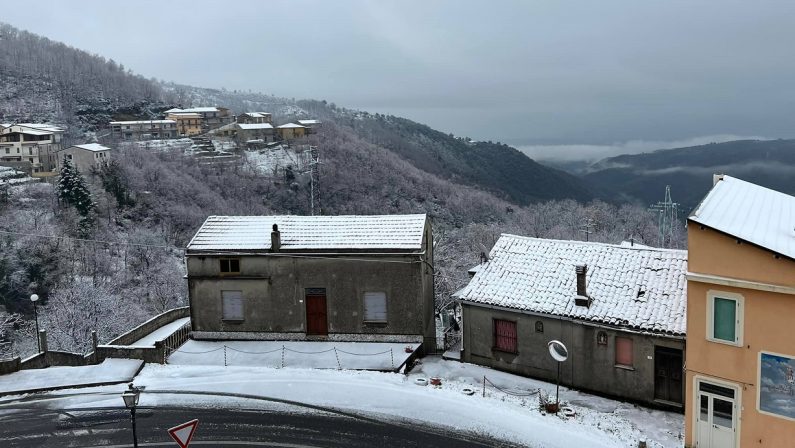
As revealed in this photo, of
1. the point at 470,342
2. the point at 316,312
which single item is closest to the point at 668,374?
the point at 470,342

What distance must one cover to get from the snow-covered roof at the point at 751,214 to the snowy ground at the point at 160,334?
67.5 feet

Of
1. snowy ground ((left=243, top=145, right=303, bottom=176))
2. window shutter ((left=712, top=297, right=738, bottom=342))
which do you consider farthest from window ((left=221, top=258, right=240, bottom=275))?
snowy ground ((left=243, top=145, right=303, bottom=176))

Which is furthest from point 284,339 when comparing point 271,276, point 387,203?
point 387,203

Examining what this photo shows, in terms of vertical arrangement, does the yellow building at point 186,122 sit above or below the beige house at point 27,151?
above

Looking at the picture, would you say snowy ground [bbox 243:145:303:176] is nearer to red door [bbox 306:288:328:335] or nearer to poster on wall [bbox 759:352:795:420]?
red door [bbox 306:288:328:335]

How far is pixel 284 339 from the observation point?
2656 cm

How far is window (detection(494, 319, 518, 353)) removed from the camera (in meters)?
23.3

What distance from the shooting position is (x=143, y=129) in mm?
151500

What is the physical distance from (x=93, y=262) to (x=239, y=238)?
2132 inches

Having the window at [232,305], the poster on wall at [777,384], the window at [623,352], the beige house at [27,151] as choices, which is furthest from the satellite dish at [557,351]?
the beige house at [27,151]

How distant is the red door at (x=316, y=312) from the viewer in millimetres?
26203

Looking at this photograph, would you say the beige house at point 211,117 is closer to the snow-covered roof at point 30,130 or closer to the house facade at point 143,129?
the house facade at point 143,129

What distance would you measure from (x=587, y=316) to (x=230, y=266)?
14457 millimetres

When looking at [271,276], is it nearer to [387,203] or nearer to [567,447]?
[567,447]
